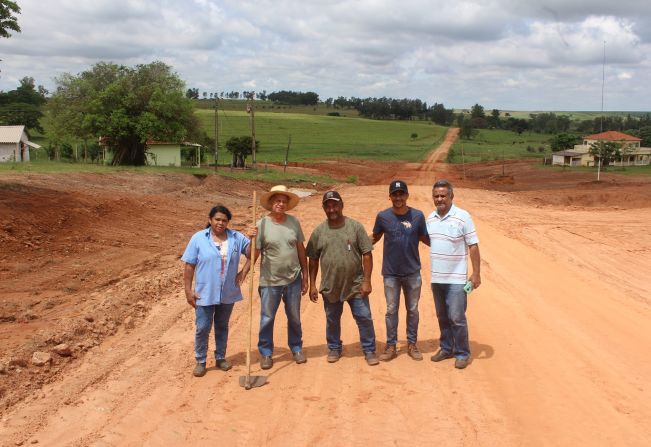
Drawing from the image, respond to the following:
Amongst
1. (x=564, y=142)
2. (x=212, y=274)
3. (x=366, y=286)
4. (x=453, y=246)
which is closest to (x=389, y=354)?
(x=366, y=286)

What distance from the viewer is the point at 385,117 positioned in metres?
150

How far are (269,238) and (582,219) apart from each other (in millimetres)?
16254

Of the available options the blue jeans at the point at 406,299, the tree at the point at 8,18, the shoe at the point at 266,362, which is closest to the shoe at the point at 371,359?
the blue jeans at the point at 406,299

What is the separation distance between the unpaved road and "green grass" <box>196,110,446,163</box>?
4376 centimetres

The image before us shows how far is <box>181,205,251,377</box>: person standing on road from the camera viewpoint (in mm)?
6102

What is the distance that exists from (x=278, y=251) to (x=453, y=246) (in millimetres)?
1739

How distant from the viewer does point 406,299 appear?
6.52 metres

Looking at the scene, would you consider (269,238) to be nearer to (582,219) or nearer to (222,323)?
(222,323)

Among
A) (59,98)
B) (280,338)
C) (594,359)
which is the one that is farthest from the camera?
(59,98)

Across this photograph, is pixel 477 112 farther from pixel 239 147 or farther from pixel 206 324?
pixel 206 324

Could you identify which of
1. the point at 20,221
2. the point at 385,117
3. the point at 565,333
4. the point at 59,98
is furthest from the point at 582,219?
the point at 385,117

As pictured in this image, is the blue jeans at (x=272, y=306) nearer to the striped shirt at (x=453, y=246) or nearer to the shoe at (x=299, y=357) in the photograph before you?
the shoe at (x=299, y=357)

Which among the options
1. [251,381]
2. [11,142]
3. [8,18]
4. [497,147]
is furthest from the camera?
[497,147]

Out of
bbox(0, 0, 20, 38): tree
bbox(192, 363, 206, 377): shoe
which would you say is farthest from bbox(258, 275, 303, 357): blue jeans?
bbox(0, 0, 20, 38): tree
